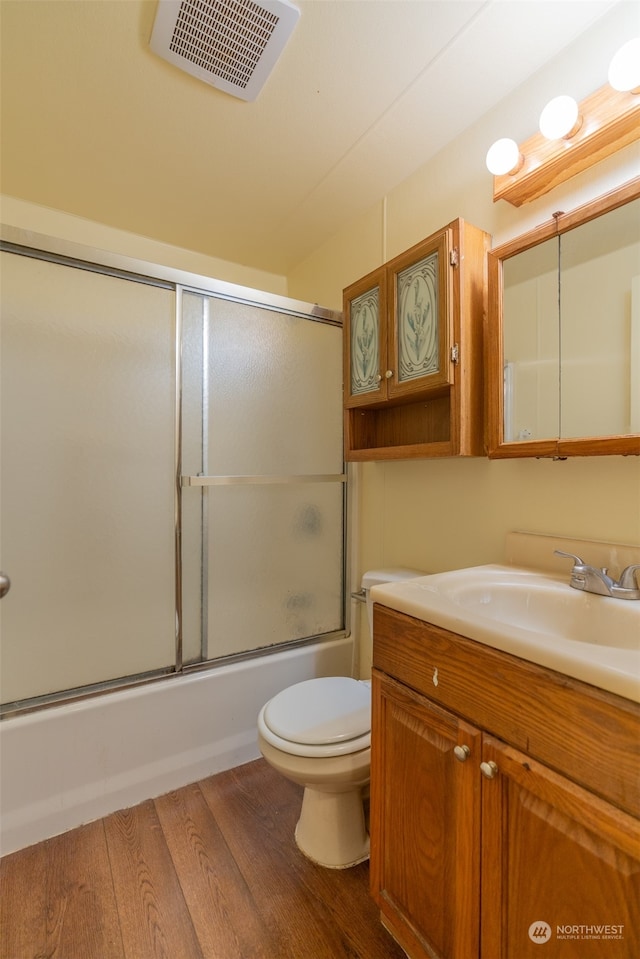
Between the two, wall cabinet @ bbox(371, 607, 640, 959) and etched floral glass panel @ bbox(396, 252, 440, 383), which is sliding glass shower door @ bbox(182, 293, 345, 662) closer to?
etched floral glass panel @ bbox(396, 252, 440, 383)

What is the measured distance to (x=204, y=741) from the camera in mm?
1563

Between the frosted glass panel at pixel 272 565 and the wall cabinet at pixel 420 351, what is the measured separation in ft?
1.24

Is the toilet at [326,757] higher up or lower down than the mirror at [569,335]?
lower down

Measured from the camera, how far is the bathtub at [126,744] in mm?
1266

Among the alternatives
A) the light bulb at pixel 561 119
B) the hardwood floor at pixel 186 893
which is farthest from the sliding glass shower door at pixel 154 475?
the light bulb at pixel 561 119

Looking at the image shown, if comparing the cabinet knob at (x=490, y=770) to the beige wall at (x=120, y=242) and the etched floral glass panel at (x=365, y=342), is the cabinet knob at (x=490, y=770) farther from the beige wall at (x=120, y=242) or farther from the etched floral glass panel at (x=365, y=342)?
the beige wall at (x=120, y=242)

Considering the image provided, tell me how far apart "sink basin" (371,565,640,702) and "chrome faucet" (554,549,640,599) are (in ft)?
0.05

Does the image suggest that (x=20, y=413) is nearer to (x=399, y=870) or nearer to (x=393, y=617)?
(x=393, y=617)

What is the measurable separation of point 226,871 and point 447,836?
2.50ft

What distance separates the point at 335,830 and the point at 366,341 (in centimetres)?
157

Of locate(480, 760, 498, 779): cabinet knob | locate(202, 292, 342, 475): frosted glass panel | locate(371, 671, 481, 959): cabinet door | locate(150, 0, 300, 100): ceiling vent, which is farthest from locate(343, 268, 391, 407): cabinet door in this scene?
locate(480, 760, 498, 779): cabinet knob

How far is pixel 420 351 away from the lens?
4.38ft

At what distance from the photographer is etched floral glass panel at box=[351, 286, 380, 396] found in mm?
1521

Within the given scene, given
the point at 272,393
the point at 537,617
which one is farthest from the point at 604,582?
the point at 272,393
